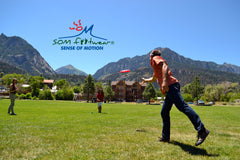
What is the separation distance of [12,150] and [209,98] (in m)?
89.2

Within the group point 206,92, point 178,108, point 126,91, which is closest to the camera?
point 178,108

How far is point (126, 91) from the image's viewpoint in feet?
391

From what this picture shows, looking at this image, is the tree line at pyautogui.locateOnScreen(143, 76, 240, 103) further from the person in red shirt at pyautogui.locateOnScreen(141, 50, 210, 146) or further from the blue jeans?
the person in red shirt at pyautogui.locateOnScreen(141, 50, 210, 146)

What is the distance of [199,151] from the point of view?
14.3 ft

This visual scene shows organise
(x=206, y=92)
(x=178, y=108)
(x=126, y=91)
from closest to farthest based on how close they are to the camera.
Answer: (x=178, y=108) < (x=206, y=92) < (x=126, y=91)

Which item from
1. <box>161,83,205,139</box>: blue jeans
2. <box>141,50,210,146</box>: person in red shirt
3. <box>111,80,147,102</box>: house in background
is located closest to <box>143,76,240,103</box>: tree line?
<box>111,80,147,102</box>: house in background

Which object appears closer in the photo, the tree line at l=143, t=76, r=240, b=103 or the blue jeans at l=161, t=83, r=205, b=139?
the blue jeans at l=161, t=83, r=205, b=139

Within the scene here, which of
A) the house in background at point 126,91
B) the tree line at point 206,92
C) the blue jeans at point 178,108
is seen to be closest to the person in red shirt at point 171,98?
the blue jeans at point 178,108

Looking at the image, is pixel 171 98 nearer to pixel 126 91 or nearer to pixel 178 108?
pixel 178 108

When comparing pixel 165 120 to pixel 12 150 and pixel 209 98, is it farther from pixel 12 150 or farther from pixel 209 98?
pixel 209 98

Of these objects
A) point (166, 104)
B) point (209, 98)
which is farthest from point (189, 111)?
point (209, 98)

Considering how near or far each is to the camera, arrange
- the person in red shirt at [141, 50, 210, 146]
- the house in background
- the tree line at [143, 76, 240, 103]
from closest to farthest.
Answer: the person in red shirt at [141, 50, 210, 146] < the tree line at [143, 76, 240, 103] < the house in background

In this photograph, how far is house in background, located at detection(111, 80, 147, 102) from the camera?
117000 mm

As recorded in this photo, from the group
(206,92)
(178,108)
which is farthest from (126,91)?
(178,108)
